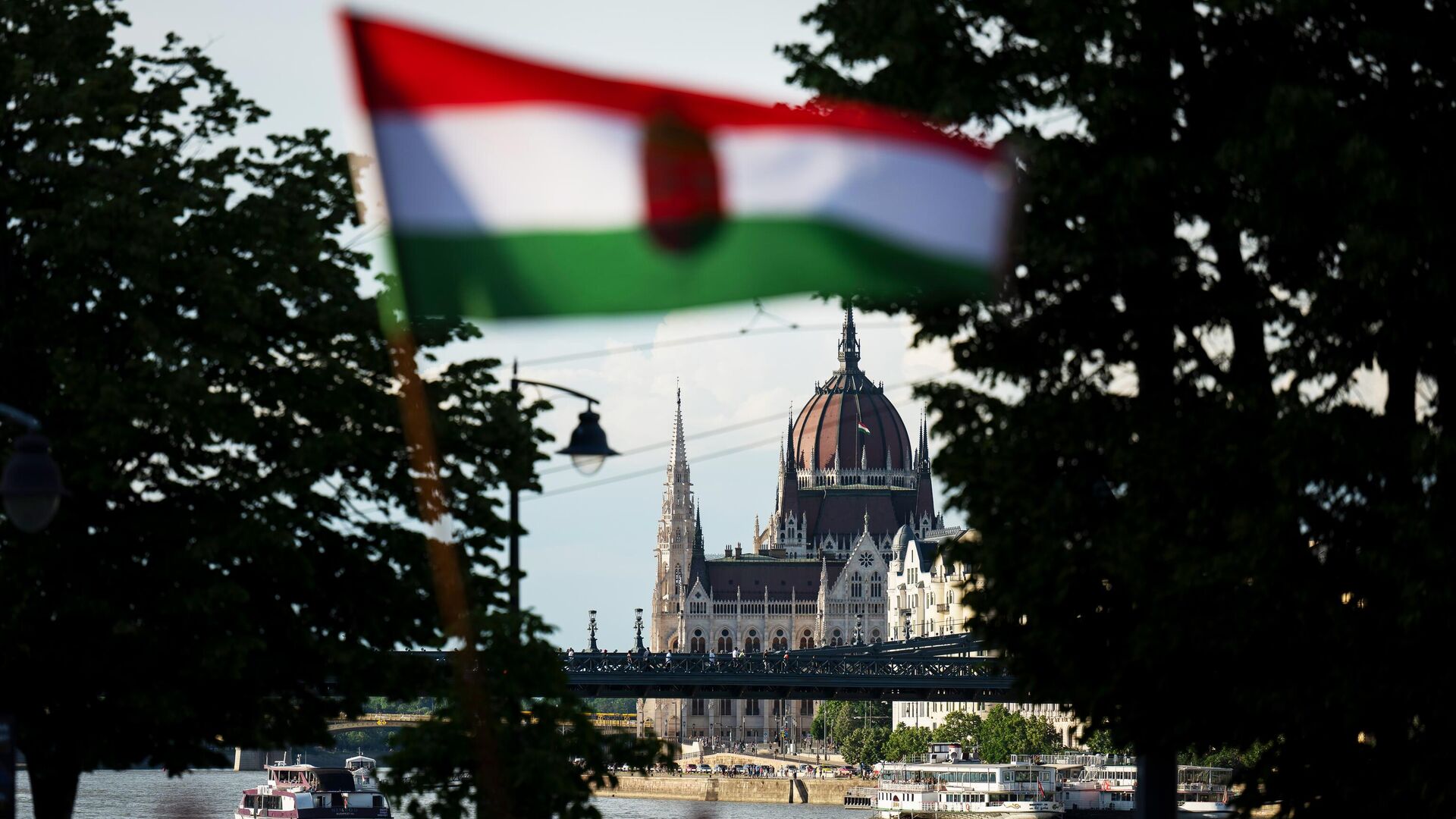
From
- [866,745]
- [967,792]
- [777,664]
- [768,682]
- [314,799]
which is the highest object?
[777,664]

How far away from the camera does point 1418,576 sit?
1738 centimetres

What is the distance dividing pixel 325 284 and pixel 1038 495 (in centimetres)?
851

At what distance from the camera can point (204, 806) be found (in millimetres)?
113562

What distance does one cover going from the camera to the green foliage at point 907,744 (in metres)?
158

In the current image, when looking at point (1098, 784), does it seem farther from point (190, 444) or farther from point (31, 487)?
point (31, 487)

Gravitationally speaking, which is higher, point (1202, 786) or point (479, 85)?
point (479, 85)

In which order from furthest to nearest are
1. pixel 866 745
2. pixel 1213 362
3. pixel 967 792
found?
pixel 866 745 < pixel 967 792 < pixel 1213 362

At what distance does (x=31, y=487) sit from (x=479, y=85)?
20.2 ft

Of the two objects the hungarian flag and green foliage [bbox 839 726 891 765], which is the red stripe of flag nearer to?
the hungarian flag

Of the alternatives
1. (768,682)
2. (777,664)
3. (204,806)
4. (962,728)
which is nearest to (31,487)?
(768,682)

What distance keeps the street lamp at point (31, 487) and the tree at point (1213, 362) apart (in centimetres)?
821

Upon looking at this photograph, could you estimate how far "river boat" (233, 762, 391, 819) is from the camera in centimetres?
6944

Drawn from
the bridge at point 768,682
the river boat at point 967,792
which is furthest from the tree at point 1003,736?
the river boat at point 967,792

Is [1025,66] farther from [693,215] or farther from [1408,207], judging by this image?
[693,215]
